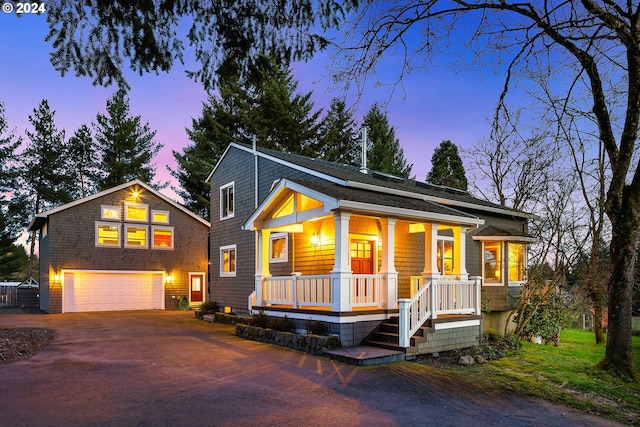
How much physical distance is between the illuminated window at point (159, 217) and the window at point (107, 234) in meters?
1.73

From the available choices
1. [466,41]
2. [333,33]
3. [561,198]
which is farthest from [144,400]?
[561,198]

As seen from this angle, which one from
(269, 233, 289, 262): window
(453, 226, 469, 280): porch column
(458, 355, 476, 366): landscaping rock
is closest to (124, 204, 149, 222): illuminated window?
(269, 233, 289, 262): window

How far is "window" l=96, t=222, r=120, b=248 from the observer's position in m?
22.5

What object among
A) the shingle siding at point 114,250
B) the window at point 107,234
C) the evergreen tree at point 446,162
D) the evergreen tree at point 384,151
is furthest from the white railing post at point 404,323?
the evergreen tree at point 446,162

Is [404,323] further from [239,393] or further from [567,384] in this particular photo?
[239,393]

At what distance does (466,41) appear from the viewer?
5.74m

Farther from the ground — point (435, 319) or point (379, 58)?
point (379, 58)

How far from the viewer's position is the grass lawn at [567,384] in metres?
6.75

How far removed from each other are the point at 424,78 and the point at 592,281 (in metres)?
11.8

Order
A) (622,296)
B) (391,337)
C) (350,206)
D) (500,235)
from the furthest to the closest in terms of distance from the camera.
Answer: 1. (500,235)
2. (391,337)
3. (350,206)
4. (622,296)

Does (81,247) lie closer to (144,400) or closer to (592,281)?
(144,400)

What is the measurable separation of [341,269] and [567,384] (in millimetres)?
4531

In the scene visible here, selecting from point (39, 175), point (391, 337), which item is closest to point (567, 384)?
point (391, 337)

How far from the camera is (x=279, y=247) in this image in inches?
604
